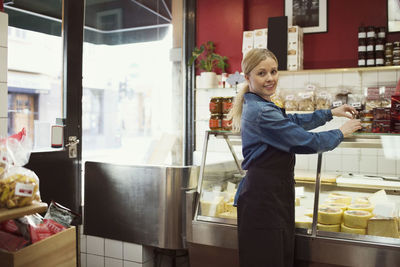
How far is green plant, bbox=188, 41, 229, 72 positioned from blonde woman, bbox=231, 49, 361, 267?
2.59 meters

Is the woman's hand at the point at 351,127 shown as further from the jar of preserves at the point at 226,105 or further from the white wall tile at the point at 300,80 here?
the white wall tile at the point at 300,80

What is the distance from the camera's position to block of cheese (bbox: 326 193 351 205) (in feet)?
8.63

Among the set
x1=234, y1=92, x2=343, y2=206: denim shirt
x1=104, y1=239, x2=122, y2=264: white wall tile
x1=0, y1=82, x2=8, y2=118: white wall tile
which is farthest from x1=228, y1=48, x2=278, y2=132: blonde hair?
x1=104, y1=239, x2=122, y2=264: white wall tile

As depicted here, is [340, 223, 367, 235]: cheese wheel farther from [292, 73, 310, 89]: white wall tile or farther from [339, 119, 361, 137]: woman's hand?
[292, 73, 310, 89]: white wall tile

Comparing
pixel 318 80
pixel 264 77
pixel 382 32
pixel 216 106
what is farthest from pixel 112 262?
pixel 382 32

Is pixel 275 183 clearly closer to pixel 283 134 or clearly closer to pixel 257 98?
pixel 283 134

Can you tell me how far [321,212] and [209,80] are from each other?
270cm

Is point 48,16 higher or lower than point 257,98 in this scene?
higher

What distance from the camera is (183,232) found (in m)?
3.17

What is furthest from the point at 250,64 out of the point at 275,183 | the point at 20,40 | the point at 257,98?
the point at 20,40

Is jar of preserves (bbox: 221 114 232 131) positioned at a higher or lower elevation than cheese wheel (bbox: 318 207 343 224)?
higher

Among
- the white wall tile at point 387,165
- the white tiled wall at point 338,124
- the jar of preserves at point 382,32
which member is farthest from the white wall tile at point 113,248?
the jar of preserves at point 382,32

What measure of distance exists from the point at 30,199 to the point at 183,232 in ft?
5.39

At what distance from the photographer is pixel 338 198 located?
266cm
